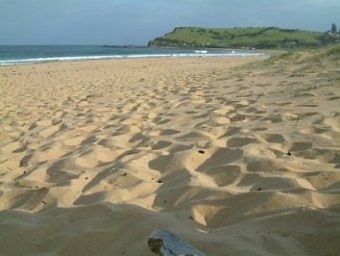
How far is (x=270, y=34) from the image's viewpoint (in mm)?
96438

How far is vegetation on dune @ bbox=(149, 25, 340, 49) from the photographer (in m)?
86.9

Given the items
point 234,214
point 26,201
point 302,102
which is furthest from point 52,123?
point 234,214

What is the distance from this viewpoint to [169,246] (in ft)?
5.48


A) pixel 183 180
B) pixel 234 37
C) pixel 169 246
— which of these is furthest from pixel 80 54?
pixel 234 37

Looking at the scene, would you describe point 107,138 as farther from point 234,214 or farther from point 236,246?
point 236,246

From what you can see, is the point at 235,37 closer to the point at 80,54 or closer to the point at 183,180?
the point at 80,54

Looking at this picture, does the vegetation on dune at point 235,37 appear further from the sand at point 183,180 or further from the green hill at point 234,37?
the sand at point 183,180

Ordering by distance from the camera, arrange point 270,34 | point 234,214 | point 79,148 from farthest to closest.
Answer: point 270,34 → point 79,148 → point 234,214

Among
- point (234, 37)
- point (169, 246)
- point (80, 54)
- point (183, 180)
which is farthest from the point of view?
point (234, 37)

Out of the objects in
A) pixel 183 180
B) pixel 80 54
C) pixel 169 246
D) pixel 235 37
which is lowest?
pixel 80 54

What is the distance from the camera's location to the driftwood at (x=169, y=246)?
1639mm

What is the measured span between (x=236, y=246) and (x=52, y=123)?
13.4 feet

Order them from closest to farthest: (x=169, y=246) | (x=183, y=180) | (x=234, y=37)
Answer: (x=169, y=246), (x=183, y=180), (x=234, y=37)

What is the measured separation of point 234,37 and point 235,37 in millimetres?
239
